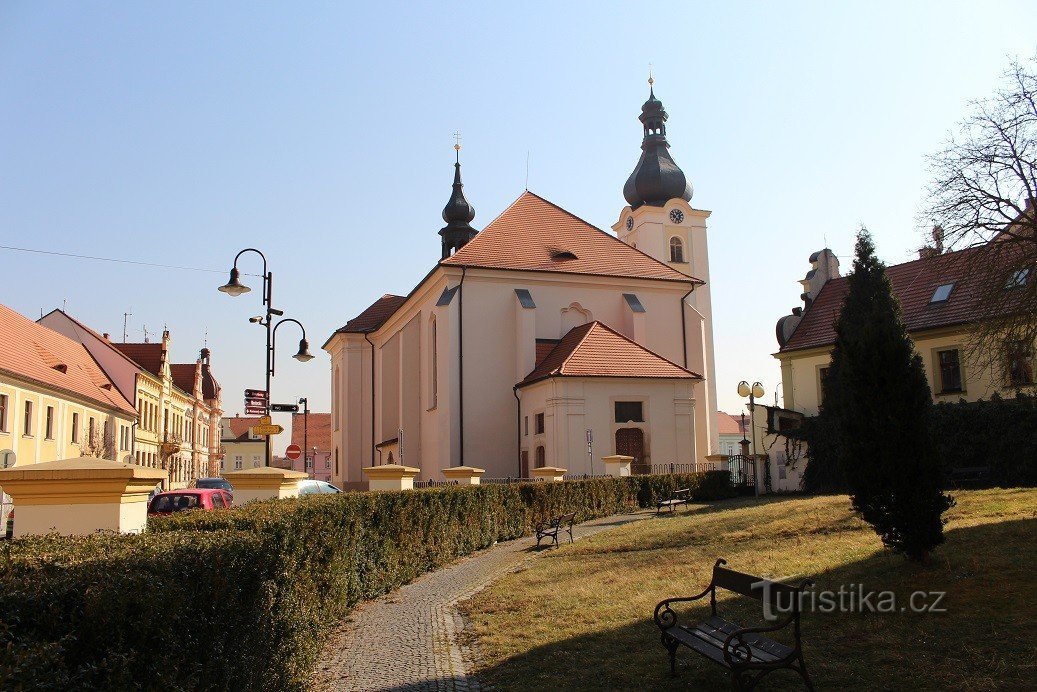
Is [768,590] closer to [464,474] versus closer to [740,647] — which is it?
[740,647]

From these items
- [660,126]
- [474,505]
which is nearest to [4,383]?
[474,505]

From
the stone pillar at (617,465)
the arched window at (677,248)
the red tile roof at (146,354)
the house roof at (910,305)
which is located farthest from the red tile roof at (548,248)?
the red tile roof at (146,354)

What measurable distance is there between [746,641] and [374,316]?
52.5 meters

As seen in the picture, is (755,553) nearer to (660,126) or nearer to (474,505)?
(474,505)

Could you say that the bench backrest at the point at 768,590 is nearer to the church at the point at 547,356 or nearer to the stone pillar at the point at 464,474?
the stone pillar at the point at 464,474

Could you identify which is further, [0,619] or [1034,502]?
[1034,502]

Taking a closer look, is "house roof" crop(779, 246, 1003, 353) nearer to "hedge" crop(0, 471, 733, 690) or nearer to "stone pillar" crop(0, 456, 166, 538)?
"hedge" crop(0, 471, 733, 690)

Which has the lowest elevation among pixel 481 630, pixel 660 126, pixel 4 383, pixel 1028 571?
pixel 481 630

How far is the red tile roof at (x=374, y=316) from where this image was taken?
55750mm

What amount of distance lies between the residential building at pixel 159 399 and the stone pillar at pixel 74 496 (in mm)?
51773

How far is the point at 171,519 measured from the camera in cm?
796

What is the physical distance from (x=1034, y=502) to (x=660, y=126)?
43803 mm

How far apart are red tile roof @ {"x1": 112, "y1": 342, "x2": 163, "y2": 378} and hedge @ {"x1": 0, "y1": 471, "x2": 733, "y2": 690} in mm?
61008

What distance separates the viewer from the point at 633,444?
33219 millimetres
